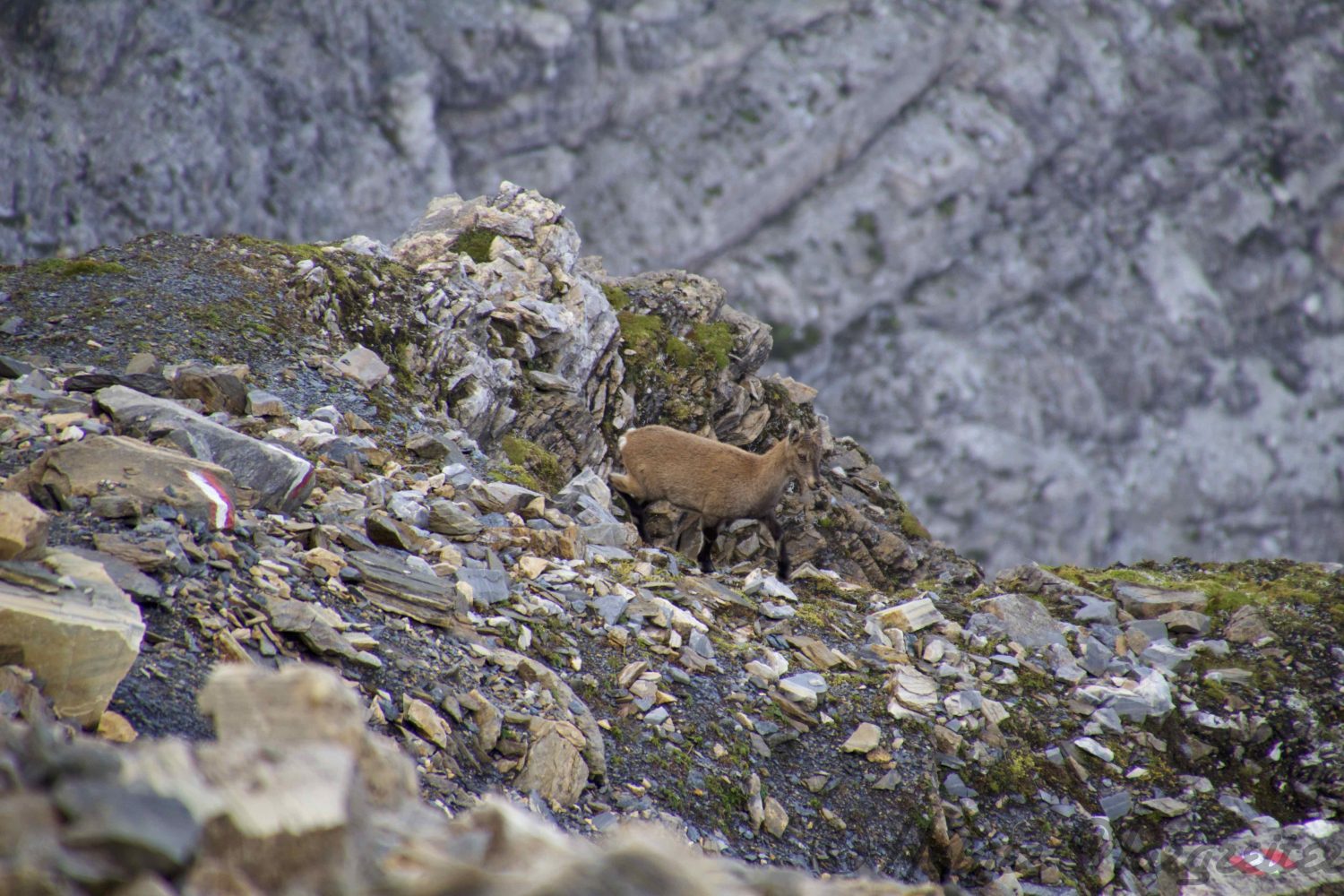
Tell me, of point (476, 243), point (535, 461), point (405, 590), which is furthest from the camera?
point (476, 243)

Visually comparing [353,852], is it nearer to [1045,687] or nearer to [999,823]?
[999,823]

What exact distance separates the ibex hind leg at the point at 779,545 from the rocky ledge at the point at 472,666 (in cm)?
174

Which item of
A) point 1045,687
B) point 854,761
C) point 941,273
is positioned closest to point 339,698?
point 854,761

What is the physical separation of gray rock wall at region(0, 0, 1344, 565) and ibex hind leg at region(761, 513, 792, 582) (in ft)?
207

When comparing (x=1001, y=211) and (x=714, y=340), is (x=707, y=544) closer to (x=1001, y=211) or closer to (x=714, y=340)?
(x=714, y=340)

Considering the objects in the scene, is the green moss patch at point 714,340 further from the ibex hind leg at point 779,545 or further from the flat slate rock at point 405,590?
the flat slate rock at point 405,590

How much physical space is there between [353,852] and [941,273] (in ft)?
280

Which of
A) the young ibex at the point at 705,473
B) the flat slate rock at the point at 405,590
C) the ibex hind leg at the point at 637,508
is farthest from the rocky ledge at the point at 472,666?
the young ibex at the point at 705,473

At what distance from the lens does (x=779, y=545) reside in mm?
17125

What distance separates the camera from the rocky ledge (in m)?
3.14

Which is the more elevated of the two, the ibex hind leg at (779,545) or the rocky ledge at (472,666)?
the rocky ledge at (472,666)

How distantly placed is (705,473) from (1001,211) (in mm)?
76688

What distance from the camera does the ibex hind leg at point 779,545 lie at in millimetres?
17016

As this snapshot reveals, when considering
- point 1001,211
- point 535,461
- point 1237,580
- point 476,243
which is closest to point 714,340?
point 476,243
